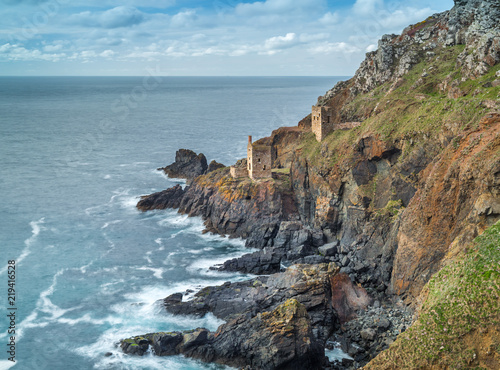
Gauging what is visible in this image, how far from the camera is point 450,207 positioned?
42.5 metres

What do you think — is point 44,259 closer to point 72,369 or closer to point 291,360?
point 72,369

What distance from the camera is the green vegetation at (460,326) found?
28766mm

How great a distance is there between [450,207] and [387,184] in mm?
16385

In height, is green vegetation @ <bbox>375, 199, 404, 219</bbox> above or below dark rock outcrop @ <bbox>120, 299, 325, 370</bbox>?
above

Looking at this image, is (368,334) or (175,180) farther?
(175,180)

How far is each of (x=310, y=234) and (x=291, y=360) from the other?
85.0ft

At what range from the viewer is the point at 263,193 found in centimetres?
7112

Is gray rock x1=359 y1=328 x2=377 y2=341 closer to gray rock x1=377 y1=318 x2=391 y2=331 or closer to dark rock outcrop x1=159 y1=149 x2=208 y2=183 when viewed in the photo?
gray rock x1=377 y1=318 x2=391 y2=331

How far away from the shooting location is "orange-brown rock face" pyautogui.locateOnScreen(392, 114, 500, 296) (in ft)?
123

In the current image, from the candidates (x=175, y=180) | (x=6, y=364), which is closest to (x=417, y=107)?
(x=175, y=180)

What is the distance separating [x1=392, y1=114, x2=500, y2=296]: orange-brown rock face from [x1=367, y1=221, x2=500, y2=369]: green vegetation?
5.39 meters

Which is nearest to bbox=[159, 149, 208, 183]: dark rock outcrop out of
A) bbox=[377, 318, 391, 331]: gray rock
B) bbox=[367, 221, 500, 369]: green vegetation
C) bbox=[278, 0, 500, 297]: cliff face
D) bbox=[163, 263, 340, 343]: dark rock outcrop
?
bbox=[278, 0, 500, 297]: cliff face

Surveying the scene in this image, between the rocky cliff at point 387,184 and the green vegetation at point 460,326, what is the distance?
513 mm

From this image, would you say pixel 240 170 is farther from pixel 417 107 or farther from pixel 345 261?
pixel 417 107
